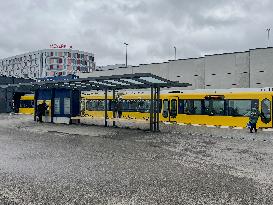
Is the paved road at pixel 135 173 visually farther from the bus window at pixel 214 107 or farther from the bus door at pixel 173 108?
the bus door at pixel 173 108

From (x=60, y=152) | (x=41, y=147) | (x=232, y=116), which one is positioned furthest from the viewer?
(x=232, y=116)

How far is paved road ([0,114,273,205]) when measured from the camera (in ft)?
19.1

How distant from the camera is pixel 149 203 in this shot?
546cm

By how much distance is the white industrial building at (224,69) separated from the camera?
34156 millimetres

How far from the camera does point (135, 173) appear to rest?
762cm

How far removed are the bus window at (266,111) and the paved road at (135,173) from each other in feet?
21.4

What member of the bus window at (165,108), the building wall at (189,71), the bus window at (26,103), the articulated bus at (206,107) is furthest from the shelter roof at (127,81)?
the building wall at (189,71)

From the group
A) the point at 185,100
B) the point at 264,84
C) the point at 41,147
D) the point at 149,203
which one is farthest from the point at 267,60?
the point at 149,203

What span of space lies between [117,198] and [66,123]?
18.0 m

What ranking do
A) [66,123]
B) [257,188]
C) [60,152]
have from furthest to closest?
1. [66,123]
2. [60,152]
3. [257,188]

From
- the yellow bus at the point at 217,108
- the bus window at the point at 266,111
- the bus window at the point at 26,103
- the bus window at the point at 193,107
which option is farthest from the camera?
the bus window at the point at 26,103

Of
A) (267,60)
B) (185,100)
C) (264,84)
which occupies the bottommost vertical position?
(185,100)

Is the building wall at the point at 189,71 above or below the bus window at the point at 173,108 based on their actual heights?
above

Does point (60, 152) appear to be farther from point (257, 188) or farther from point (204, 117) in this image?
point (204, 117)
